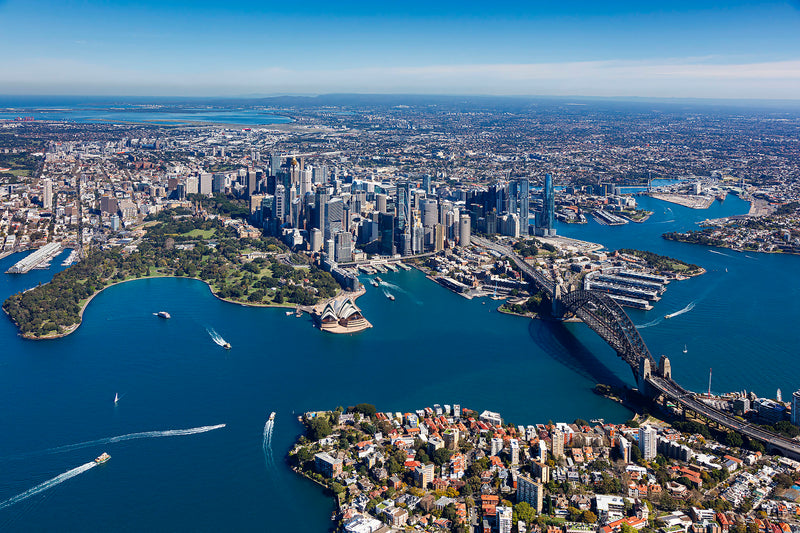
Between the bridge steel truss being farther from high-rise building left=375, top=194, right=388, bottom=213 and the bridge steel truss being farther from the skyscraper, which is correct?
high-rise building left=375, top=194, right=388, bottom=213

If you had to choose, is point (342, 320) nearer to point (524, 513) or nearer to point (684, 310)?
point (524, 513)

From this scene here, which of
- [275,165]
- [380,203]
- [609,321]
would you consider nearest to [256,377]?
[609,321]

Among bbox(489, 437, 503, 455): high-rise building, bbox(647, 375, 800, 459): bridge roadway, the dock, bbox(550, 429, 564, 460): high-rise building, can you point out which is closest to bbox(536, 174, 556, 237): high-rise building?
bbox(647, 375, 800, 459): bridge roadway

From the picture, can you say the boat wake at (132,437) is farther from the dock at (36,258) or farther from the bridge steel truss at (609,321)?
the dock at (36,258)

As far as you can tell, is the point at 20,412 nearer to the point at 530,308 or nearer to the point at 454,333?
the point at 454,333

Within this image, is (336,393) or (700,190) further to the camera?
(700,190)

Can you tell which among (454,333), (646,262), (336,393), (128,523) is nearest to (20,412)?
(128,523)
